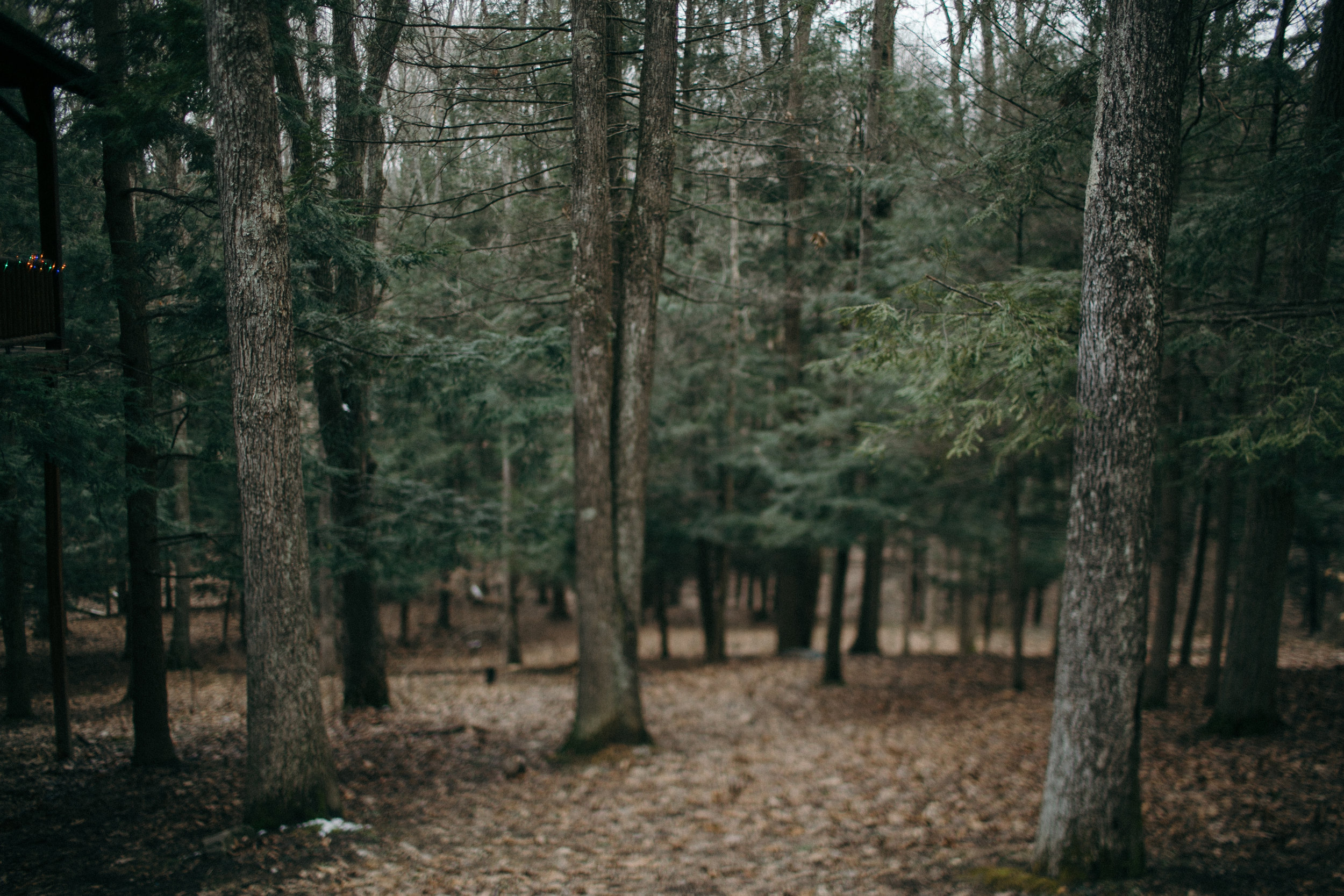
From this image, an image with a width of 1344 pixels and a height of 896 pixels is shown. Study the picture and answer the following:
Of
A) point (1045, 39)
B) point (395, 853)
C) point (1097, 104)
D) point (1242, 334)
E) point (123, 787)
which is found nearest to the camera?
point (1097, 104)

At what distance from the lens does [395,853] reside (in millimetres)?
5992

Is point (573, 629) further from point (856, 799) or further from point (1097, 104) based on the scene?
point (1097, 104)

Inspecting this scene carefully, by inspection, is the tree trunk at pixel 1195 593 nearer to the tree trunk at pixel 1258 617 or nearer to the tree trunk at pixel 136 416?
the tree trunk at pixel 1258 617

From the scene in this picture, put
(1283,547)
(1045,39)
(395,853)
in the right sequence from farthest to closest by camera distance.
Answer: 1. (1283,547)
2. (1045,39)
3. (395,853)

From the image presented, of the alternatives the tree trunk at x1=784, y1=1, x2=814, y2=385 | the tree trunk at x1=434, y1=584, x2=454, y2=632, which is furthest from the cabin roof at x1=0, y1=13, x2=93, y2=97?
the tree trunk at x1=434, y1=584, x2=454, y2=632

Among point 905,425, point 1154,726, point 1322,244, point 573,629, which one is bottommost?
point 573,629

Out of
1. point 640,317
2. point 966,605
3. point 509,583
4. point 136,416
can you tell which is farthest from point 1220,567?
point 509,583

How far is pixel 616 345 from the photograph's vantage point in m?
9.37

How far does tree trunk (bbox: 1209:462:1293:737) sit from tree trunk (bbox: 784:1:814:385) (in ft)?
21.9

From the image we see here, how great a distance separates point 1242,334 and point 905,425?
3.01 meters

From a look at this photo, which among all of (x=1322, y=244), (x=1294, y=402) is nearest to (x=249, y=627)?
(x=1294, y=402)

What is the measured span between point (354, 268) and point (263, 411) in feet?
6.38

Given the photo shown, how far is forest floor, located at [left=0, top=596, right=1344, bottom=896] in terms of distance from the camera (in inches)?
217

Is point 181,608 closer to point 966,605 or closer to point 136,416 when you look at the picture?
point 136,416
